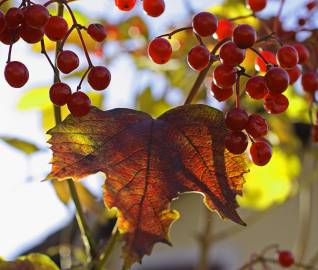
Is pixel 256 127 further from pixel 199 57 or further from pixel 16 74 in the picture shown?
pixel 16 74

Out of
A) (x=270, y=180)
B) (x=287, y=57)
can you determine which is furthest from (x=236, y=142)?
(x=270, y=180)

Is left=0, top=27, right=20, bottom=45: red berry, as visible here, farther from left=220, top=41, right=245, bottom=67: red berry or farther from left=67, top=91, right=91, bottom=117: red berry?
left=220, top=41, right=245, bottom=67: red berry

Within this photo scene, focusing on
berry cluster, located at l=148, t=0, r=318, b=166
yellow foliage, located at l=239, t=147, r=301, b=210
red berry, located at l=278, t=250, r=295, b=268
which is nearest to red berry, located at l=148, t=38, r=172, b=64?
berry cluster, located at l=148, t=0, r=318, b=166

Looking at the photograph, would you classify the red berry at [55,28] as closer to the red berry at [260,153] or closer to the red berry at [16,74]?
the red berry at [16,74]

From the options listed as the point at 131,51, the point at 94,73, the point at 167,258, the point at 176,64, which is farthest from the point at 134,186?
the point at 167,258

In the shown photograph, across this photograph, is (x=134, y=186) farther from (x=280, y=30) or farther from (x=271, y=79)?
(x=280, y=30)

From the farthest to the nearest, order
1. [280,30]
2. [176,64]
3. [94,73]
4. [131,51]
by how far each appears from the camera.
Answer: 1. [131,51]
2. [176,64]
3. [280,30]
4. [94,73]
